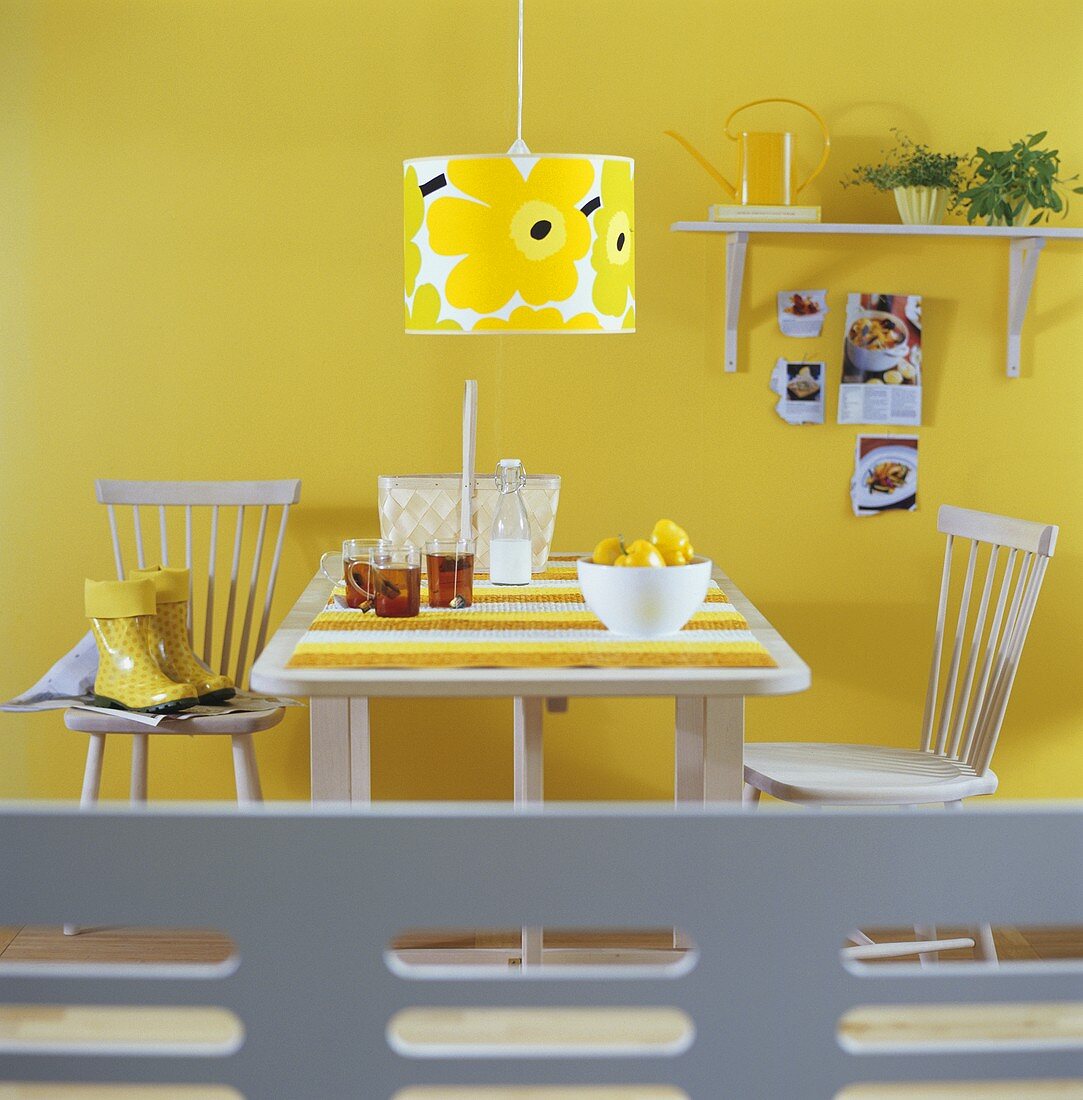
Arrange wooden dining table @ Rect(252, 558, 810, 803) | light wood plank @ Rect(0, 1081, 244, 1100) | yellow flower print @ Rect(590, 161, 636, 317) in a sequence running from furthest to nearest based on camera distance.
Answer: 1. yellow flower print @ Rect(590, 161, 636, 317)
2. wooden dining table @ Rect(252, 558, 810, 803)
3. light wood plank @ Rect(0, 1081, 244, 1100)

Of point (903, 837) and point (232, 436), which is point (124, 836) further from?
point (232, 436)

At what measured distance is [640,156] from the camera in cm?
304

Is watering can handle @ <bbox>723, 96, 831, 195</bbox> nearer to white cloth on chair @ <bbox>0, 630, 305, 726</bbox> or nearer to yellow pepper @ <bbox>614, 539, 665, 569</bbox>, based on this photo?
yellow pepper @ <bbox>614, 539, 665, 569</bbox>

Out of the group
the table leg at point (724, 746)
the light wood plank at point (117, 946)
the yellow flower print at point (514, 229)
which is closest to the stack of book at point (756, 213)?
the yellow flower print at point (514, 229)

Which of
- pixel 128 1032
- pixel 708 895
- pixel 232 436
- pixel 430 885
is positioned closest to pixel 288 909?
pixel 430 885

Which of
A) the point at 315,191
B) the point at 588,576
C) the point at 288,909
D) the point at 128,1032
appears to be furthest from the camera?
the point at 315,191

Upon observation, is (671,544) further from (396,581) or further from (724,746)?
(396,581)

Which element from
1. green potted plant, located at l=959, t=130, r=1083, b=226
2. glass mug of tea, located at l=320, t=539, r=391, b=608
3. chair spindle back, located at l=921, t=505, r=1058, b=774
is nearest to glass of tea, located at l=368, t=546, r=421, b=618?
glass mug of tea, located at l=320, t=539, r=391, b=608

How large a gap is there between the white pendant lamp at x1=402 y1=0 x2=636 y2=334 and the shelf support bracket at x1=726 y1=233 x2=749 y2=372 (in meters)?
0.93

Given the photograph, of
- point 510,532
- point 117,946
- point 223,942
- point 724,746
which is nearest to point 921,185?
point 510,532

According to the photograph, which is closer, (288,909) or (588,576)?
(288,909)

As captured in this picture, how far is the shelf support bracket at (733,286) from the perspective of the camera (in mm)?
2953

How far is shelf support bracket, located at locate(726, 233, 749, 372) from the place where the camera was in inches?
116

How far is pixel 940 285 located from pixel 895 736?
1.02 m
